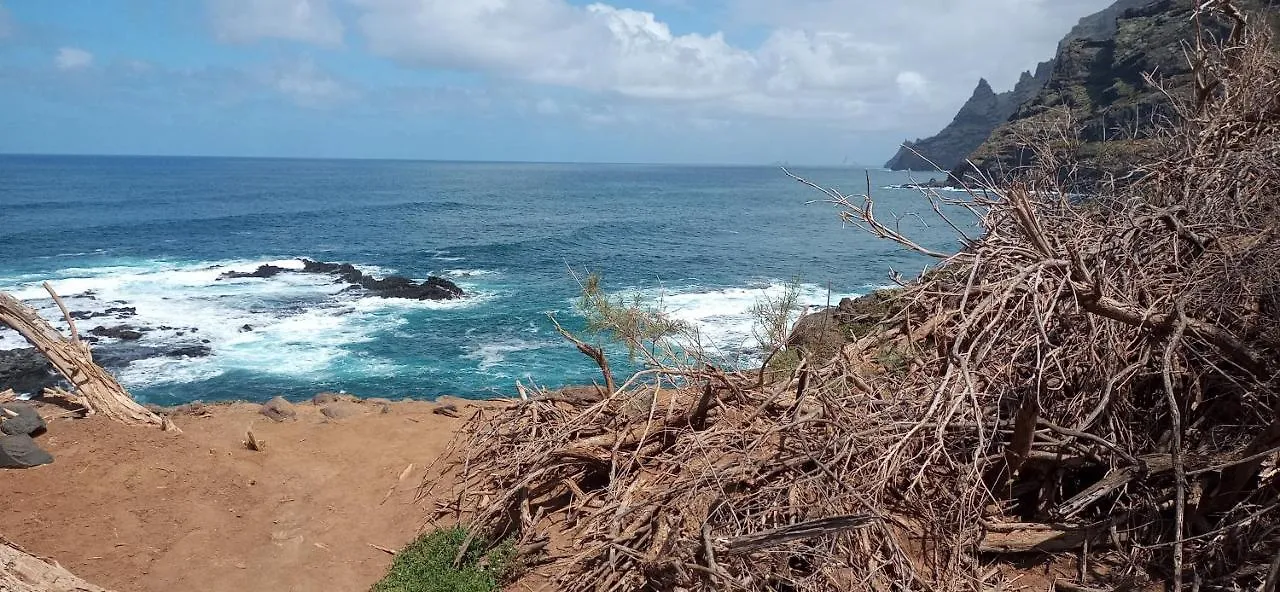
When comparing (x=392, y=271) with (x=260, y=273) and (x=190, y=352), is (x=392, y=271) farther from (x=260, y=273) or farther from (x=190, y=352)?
(x=190, y=352)

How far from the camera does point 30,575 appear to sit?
503 centimetres

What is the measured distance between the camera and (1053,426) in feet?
14.8

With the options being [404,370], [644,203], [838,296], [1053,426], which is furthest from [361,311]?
[644,203]

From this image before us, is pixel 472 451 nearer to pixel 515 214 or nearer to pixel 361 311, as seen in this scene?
pixel 361 311

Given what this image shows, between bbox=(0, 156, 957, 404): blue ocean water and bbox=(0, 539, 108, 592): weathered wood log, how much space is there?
582 cm

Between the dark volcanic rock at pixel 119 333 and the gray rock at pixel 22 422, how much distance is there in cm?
1597

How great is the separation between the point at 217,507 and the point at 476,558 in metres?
3.79

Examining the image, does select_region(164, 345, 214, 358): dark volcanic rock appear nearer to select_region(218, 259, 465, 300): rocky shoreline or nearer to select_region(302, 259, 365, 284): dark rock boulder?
select_region(218, 259, 465, 300): rocky shoreline

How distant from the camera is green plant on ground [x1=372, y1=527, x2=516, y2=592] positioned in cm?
647

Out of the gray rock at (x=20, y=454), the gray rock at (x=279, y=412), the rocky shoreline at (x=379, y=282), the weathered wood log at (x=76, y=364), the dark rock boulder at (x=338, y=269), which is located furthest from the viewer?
the dark rock boulder at (x=338, y=269)

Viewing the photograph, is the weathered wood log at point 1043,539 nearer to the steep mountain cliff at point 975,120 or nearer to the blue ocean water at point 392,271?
the blue ocean water at point 392,271

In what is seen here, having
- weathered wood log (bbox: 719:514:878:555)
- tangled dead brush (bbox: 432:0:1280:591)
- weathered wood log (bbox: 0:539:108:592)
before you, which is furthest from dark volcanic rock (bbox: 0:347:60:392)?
weathered wood log (bbox: 719:514:878:555)

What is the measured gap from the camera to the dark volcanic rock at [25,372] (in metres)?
19.4

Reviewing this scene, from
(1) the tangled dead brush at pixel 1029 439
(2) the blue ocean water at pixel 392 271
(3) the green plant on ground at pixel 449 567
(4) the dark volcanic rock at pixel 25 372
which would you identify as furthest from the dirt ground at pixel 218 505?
(4) the dark volcanic rock at pixel 25 372
